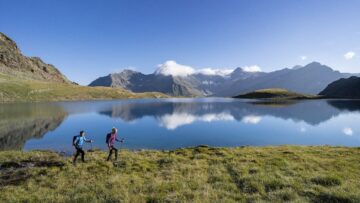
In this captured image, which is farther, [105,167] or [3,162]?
[3,162]

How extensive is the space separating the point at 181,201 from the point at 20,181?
42.3 ft

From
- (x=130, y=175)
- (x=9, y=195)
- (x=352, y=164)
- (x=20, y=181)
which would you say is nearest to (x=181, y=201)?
(x=130, y=175)

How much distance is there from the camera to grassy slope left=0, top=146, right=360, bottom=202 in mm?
13922

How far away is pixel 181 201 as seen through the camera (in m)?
13.1

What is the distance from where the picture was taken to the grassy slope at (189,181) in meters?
13.9

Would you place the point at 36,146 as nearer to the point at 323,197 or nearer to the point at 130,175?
the point at 130,175

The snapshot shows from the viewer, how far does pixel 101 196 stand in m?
14.3

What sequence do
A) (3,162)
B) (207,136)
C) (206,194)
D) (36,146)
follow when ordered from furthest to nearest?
(207,136) → (36,146) → (3,162) → (206,194)

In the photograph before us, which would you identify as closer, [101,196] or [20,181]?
[101,196]

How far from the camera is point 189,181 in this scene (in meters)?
17.1

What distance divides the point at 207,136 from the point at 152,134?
11.2m

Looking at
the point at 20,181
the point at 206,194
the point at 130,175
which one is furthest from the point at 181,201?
the point at 20,181

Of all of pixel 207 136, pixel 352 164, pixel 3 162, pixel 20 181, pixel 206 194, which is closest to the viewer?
pixel 206 194

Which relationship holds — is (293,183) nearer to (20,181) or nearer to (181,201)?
(181,201)
